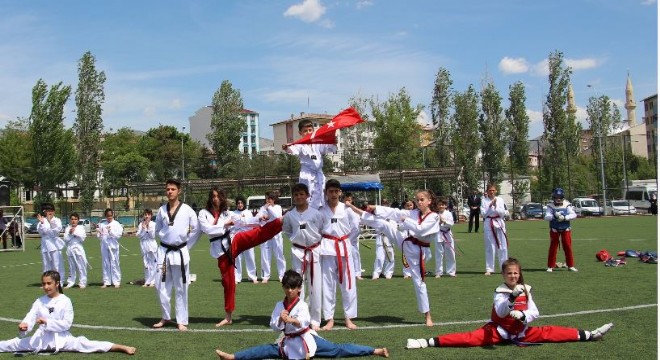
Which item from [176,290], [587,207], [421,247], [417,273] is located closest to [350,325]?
[417,273]

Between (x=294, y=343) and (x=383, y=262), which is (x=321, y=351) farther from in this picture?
(x=383, y=262)

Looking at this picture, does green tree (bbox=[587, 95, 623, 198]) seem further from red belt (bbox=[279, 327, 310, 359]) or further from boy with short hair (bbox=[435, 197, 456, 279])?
red belt (bbox=[279, 327, 310, 359])

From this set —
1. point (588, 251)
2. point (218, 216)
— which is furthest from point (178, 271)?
point (588, 251)

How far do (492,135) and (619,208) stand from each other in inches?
473

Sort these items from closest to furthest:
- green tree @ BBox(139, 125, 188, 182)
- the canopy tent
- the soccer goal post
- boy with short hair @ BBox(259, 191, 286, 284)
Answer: boy with short hair @ BBox(259, 191, 286, 284) < the soccer goal post < the canopy tent < green tree @ BBox(139, 125, 188, 182)

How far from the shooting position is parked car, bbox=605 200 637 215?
4981cm

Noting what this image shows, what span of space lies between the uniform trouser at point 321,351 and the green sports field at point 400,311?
0.41 meters

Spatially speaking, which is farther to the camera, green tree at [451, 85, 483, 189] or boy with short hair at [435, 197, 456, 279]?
green tree at [451, 85, 483, 189]

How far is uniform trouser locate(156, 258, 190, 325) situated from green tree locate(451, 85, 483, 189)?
4559cm

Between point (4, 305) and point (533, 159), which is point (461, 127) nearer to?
point (533, 159)

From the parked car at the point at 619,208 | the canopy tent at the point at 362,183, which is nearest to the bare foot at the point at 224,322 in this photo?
the canopy tent at the point at 362,183

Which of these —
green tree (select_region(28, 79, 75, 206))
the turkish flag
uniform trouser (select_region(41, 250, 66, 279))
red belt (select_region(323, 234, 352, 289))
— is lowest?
uniform trouser (select_region(41, 250, 66, 279))

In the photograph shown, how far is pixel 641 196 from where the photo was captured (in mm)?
54531

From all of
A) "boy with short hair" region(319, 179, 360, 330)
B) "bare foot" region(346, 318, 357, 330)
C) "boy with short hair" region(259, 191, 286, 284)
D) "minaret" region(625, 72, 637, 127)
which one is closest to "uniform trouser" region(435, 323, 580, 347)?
"bare foot" region(346, 318, 357, 330)
